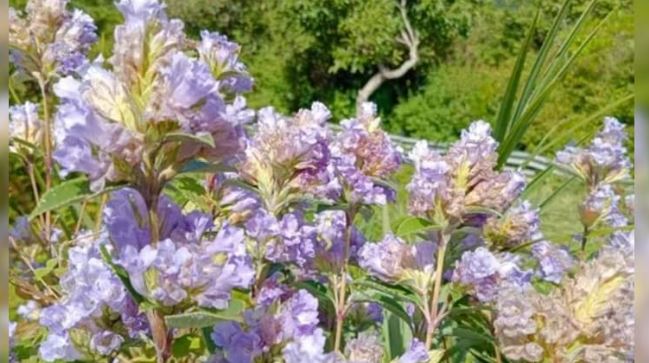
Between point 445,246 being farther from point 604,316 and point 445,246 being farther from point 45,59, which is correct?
point 45,59

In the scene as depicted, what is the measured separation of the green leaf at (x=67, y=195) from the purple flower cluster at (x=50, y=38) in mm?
484

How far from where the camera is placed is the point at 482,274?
0.53 meters

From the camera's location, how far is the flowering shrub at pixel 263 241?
34 cm

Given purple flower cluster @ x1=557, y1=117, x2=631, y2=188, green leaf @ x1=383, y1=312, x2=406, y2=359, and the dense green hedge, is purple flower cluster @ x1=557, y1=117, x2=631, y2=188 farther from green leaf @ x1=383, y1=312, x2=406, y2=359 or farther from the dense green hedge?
the dense green hedge

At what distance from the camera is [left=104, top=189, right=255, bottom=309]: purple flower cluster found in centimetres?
34

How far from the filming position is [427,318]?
505mm

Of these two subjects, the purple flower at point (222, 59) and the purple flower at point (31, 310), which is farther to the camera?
the purple flower at point (31, 310)

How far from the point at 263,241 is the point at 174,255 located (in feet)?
0.49

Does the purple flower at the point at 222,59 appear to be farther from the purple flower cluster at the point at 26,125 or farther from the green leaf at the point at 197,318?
the purple flower cluster at the point at 26,125

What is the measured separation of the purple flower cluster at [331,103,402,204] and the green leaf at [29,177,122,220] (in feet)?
0.73

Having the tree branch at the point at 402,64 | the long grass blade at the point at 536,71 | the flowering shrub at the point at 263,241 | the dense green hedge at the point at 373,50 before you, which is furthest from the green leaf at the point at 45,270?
the tree branch at the point at 402,64

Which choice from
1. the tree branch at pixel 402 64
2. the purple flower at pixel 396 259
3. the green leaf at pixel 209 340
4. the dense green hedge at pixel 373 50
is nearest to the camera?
the green leaf at pixel 209 340

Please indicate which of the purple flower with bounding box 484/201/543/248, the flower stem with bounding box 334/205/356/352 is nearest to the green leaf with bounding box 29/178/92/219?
the flower stem with bounding box 334/205/356/352

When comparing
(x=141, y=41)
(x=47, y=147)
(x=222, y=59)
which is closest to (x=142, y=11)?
(x=141, y=41)
